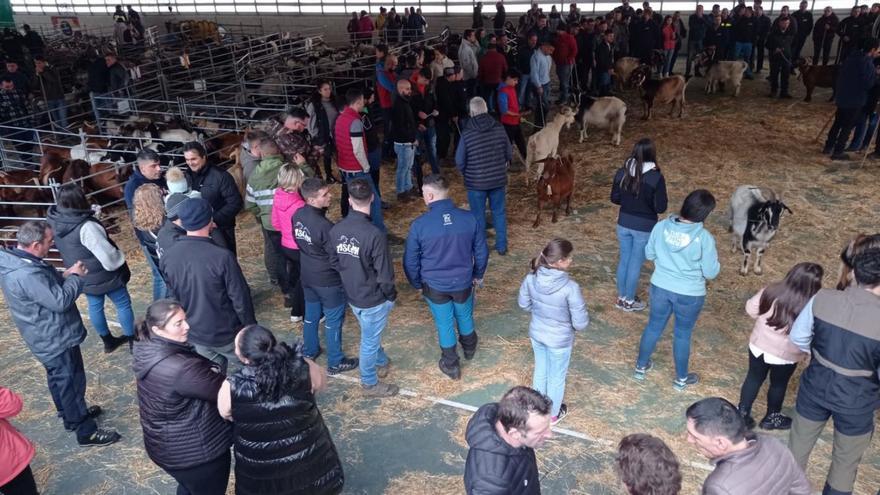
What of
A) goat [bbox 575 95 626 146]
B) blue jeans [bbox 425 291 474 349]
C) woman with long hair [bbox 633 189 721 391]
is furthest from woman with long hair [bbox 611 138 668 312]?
goat [bbox 575 95 626 146]

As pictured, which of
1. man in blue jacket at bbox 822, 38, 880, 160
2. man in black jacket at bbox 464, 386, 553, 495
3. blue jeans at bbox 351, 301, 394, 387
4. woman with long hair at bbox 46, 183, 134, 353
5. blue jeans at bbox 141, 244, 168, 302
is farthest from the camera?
man in blue jacket at bbox 822, 38, 880, 160

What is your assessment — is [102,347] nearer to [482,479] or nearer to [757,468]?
[482,479]

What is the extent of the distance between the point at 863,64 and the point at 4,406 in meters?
11.0

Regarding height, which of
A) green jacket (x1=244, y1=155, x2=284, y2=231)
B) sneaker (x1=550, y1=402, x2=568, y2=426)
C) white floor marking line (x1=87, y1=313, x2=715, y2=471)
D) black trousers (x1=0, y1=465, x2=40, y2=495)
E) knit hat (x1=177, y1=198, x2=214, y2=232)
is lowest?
white floor marking line (x1=87, y1=313, x2=715, y2=471)

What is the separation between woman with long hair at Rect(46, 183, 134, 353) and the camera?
504cm

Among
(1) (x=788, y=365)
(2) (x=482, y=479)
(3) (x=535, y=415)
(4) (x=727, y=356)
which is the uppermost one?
(3) (x=535, y=415)

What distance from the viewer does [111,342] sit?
19.6 ft

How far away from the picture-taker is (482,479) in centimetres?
272

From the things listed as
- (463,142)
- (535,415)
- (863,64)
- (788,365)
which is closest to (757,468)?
(535,415)

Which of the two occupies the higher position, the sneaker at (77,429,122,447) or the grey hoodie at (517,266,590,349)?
the grey hoodie at (517,266,590,349)

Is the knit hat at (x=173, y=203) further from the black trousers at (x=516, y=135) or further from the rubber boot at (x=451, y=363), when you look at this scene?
the black trousers at (x=516, y=135)

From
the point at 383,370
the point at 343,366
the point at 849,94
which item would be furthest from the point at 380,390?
the point at 849,94

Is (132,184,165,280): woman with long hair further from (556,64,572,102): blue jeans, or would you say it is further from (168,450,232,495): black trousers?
(556,64,572,102): blue jeans

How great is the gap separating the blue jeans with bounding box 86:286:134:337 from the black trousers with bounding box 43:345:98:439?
1.01 m
